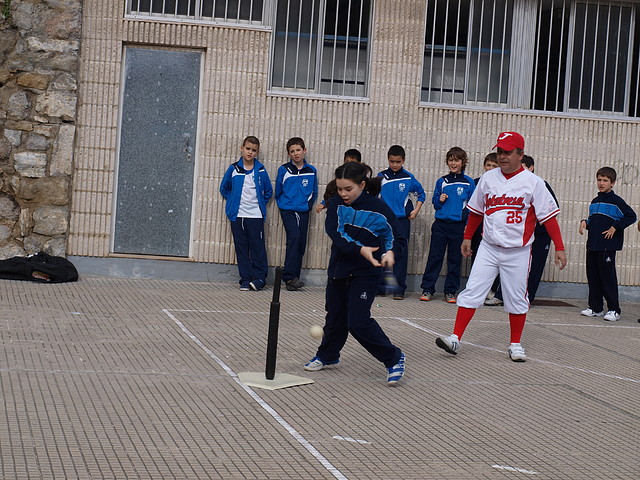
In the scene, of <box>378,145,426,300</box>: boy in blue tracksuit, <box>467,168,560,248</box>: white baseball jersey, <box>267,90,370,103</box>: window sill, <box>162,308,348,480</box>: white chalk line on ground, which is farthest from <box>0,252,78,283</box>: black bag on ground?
<box>467,168,560,248</box>: white baseball jersey

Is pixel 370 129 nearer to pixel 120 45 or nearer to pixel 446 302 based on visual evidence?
pixel 446 302

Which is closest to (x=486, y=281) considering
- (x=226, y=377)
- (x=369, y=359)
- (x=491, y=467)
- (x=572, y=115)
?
(x=369, y=359)

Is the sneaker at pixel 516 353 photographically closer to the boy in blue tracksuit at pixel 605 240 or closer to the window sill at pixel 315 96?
the boy in blue tracksuit at pixel 605 240

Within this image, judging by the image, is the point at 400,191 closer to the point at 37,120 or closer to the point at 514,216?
the point at 514,216

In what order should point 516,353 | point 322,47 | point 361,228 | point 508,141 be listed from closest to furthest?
point 361,228 → point 508,141 → point 516,353 → point 322,47

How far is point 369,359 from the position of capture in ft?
29.5

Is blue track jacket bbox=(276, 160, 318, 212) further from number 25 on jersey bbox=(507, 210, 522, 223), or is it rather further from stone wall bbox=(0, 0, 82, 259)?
number 25 on jersey bbox=(507, 210, 522, 223)

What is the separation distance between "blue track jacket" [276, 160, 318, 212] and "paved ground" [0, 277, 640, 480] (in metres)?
2.18

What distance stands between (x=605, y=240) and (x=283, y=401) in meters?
6.68

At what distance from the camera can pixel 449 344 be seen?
9188mm

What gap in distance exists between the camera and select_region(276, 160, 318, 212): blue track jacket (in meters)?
13.2

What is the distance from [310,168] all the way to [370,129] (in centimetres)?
105

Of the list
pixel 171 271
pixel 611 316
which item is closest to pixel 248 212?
pixel 171 271

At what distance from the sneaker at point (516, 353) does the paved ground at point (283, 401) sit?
0.10 meters
